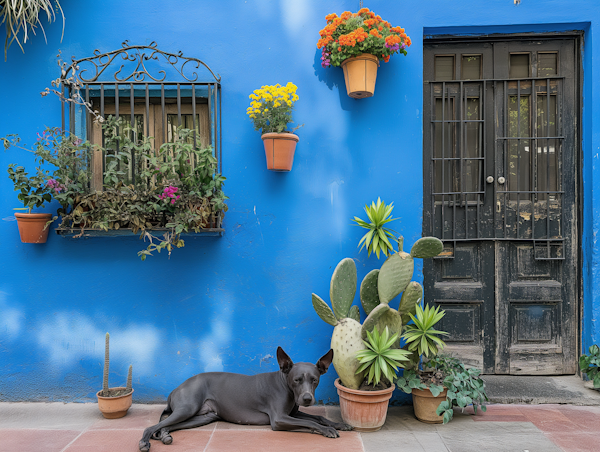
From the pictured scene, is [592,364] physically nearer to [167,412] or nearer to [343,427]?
[343,427]

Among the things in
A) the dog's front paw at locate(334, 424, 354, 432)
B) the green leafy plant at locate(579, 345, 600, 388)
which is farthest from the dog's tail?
→ the green leafy plant at locate(579, 345, 600, 388)

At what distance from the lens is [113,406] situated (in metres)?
3.36

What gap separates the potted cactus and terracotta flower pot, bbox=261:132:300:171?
2.96 feet

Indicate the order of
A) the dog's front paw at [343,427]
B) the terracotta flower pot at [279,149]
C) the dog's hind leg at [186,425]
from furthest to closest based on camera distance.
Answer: the terracotta flower pot at [279,149], the dog's front paw at [343,427], the dog's hind leg at [186,425]

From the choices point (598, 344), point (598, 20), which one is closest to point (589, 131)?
point (598, 20)

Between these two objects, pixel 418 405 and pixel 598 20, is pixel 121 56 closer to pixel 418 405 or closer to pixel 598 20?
pixel 418 405

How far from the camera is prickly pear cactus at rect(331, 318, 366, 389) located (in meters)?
3.24

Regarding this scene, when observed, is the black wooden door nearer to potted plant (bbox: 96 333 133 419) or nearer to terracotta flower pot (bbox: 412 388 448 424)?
terracotta flower pot (bbox: 412 388 448 424)

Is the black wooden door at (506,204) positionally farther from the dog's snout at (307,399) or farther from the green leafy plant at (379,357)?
the dog's snout at (307,399)

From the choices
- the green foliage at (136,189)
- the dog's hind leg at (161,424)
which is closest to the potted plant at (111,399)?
the dog's hind leg at (161,424)

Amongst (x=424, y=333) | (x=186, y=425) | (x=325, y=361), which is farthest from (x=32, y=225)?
(x=424, y=333)

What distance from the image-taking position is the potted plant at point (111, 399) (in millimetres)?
3352

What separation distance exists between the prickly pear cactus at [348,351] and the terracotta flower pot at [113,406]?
5.21 ft

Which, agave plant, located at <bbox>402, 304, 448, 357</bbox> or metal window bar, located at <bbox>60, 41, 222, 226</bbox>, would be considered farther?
metal window bar, located at <bbox>60, 41, 222, 226</bbox>
